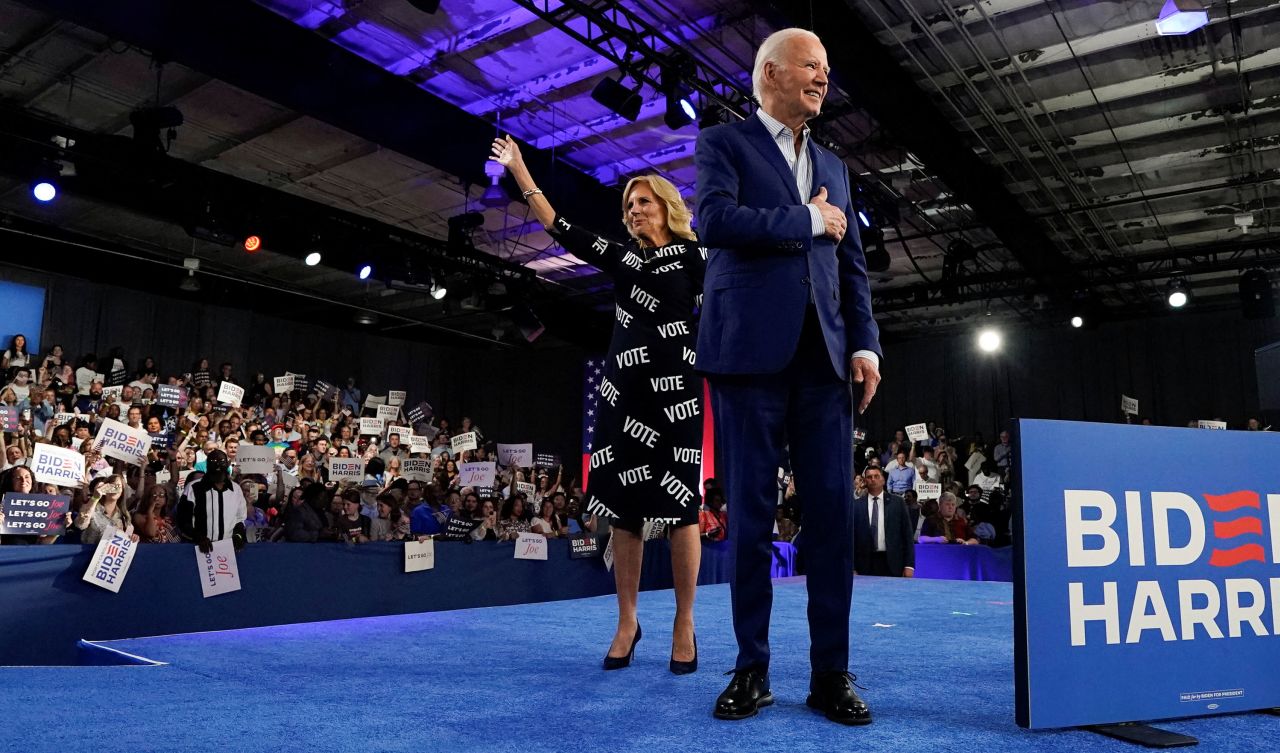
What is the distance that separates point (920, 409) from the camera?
49.8ft

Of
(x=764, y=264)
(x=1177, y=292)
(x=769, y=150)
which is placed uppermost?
(x=1177, y=292)

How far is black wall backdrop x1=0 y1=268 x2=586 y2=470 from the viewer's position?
1200 cm

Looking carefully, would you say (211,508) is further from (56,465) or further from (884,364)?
(884,364)

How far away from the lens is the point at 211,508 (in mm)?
5660

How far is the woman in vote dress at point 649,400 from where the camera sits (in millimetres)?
2119

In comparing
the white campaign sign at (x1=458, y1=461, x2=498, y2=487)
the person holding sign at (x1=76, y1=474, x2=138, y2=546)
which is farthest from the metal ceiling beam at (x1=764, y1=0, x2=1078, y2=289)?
the person holding sign at (x1=76, y1=474, x2=138, y2=546)

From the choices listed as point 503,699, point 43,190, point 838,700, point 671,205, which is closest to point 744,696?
point 838,700

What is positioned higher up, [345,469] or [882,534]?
[345,469]

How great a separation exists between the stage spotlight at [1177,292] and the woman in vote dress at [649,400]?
11089mm

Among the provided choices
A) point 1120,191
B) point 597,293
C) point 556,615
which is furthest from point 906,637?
point 597,293

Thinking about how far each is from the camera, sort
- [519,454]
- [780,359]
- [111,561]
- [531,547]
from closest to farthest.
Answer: [780,359], [111,561], [531,547], [519,454]

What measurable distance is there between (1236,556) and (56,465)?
5.18 meters

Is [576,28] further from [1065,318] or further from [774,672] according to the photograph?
→ [1065,318]

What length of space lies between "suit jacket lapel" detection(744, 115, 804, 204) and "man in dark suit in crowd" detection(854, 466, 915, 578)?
5724mm
